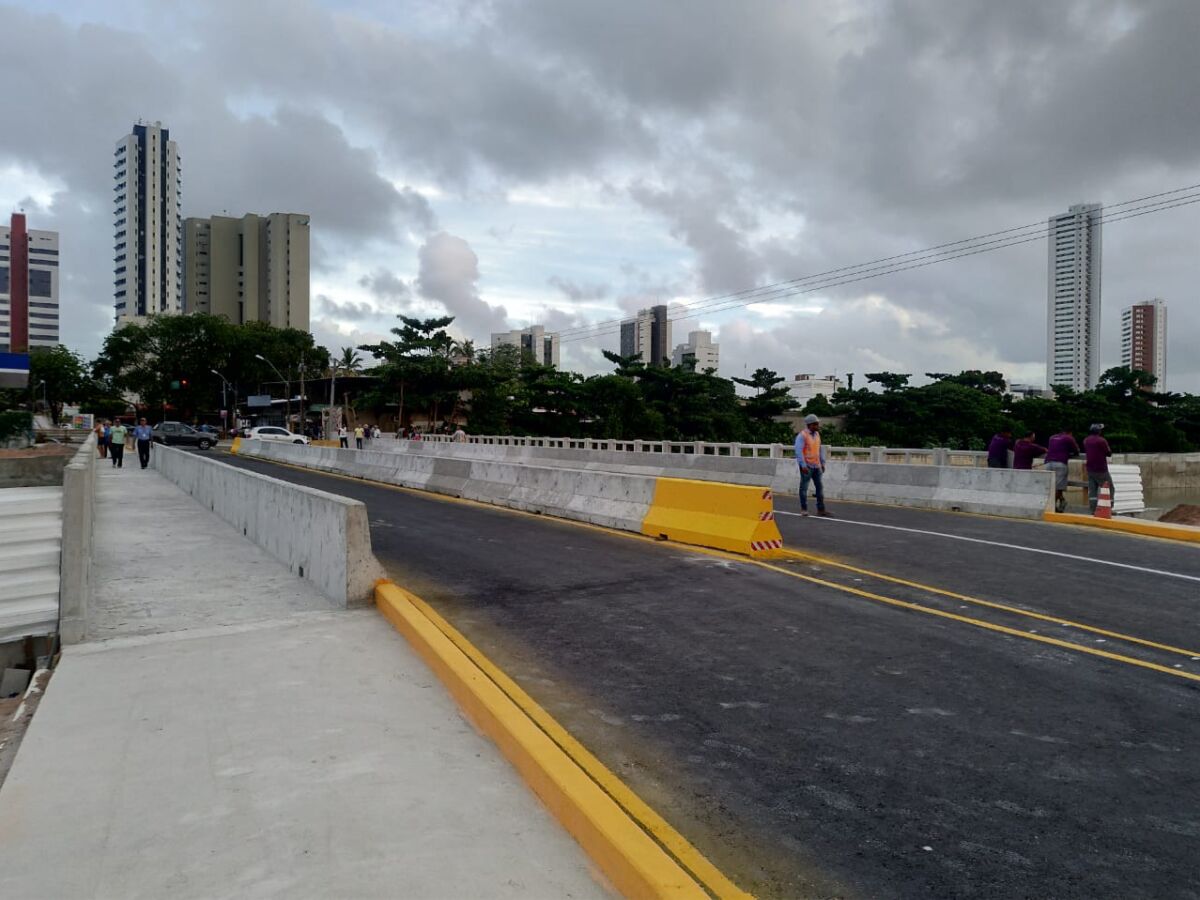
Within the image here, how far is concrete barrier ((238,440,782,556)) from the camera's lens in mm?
11203

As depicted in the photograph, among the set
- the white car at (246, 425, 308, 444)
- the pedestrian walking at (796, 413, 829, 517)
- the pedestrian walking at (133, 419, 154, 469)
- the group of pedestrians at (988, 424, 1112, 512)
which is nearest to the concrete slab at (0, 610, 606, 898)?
the pedestrian walking at (796, 413, 829, 517)

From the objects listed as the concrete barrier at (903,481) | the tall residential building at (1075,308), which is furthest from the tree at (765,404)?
the tall residential building at (1075,308)

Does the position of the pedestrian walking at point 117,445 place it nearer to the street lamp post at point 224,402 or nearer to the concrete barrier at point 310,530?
the concrete barrier at point 310,530

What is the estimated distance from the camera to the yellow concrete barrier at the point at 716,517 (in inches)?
435

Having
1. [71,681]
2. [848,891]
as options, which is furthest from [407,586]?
[848,891]

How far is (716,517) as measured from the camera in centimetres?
1180

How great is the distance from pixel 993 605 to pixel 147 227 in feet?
709

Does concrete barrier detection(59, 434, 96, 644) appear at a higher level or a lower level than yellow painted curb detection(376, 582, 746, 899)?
higher

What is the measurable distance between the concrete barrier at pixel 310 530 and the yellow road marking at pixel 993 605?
5.22 metres

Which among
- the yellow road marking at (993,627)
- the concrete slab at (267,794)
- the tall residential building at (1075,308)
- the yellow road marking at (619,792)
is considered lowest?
the concrete slab at (267,794)

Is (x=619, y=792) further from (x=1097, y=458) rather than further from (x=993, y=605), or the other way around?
(x=1097, y=458)

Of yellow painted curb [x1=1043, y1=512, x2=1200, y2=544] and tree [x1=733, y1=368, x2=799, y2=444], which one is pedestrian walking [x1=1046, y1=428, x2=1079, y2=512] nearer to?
yellow painted curb [x1=1043, y1=512, x2=1200, y2=544]

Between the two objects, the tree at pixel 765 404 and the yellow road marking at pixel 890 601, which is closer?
Result: the yellow road marking at pixel 890 601

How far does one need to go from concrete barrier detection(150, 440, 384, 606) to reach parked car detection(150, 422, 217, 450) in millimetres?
45330
